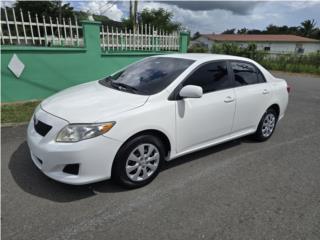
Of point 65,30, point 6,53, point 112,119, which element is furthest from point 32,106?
point 112,119

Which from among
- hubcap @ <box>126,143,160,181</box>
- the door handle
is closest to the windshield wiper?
hubcap @ <box>126,143,160,181</box>

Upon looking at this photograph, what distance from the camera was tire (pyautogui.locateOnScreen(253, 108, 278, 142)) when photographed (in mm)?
4227

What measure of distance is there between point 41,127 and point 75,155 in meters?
0.61

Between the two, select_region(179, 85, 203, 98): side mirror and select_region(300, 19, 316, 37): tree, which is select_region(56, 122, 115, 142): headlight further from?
select_region(300, 19, 316, 37): tree

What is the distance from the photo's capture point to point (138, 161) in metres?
2.81

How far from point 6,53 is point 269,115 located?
5985 millimetres

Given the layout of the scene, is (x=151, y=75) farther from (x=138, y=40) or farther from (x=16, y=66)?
(x=138, y=40)

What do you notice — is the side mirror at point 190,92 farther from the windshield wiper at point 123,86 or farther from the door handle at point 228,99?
the door handle at point 228,99

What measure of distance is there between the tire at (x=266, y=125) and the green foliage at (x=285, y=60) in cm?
1642

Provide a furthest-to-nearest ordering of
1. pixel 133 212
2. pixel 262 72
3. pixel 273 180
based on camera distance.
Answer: pixel 262 72 → pixel 273 180 → pixel 133 212

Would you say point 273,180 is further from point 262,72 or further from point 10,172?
point 10,172

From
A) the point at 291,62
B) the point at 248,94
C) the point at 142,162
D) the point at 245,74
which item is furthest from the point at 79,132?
the point at 291,62

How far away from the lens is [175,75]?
3.16 m

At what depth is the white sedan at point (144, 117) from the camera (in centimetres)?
247
